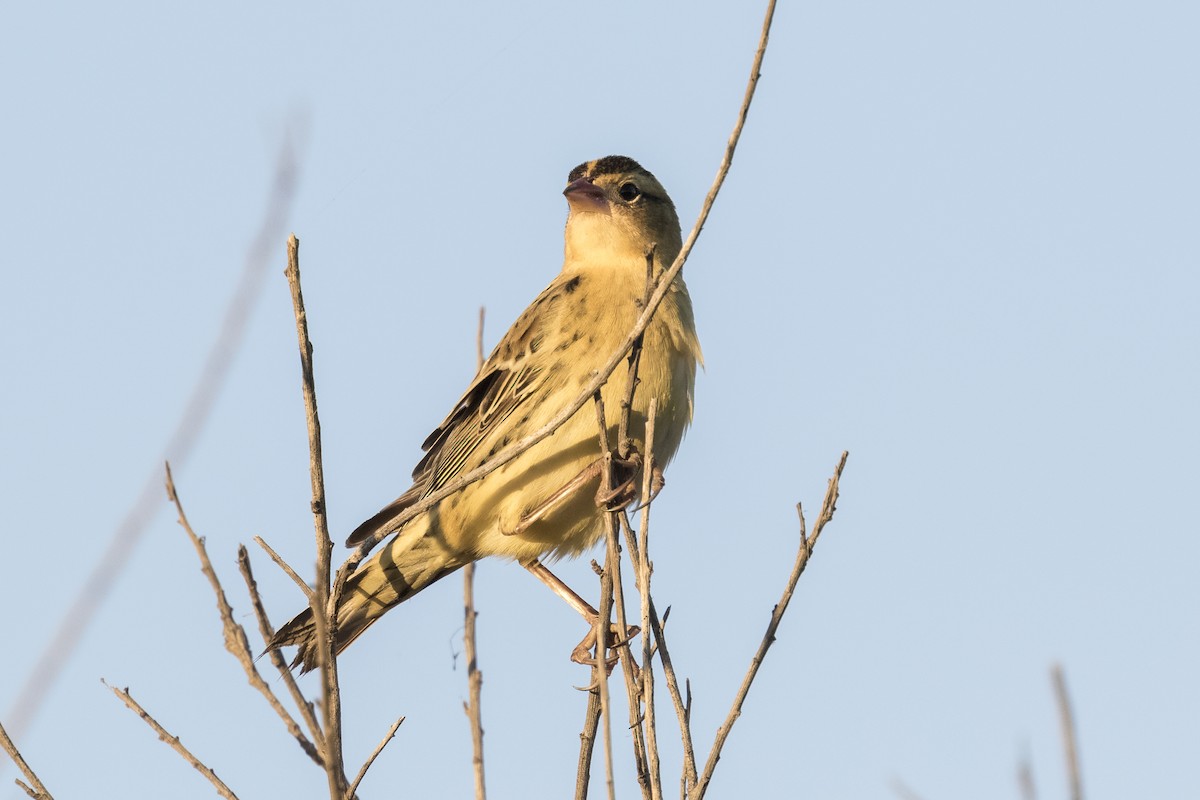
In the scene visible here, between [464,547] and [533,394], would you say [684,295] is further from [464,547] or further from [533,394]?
[464,547]

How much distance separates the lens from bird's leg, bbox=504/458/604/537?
19.8 feet

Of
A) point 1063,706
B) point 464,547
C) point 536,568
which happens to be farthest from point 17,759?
point 536,568

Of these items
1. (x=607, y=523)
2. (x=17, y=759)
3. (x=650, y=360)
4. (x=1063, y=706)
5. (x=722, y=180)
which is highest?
(x=650, y=360)

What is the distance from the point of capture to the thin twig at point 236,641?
3766 mm

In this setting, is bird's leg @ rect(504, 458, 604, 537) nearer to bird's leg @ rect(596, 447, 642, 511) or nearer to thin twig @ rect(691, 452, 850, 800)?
bird's leg @ rect(596, 447, 642, 511)

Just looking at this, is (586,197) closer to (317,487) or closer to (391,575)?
(391,575)

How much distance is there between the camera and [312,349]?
140 inches

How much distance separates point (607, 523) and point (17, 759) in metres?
1.68

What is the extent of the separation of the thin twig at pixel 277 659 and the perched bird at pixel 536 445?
197 cm

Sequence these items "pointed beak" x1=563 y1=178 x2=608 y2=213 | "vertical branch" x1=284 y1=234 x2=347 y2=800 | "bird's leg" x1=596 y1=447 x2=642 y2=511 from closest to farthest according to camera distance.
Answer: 1. "vertical branch" x1=284 y1=234 x2=347 y2=800
2. "bird's leg" x1=596 y1=447 x2=642 y2=511
3. "pointed beak" x1=563 y1=178 x2=608 y2=213

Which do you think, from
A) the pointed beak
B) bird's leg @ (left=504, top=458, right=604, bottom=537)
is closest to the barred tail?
bird's leg @ (left=504, top=458, right=604, bottom=537)

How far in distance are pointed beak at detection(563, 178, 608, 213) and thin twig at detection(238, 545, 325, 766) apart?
153 inches

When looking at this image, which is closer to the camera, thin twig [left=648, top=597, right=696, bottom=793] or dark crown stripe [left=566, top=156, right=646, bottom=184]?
thin twig [left=648, top=597, right=696, bottom=793]

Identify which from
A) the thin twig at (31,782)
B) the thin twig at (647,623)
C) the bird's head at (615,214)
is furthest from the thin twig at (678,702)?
the bird's head at (615,214)
